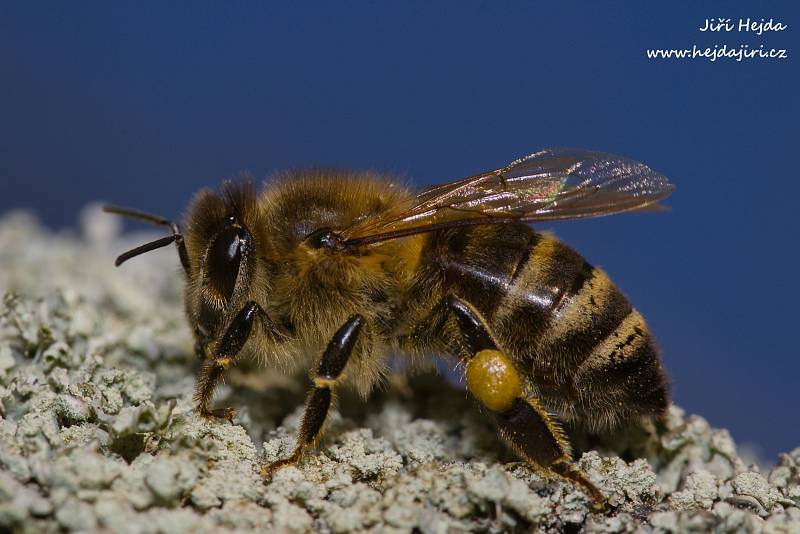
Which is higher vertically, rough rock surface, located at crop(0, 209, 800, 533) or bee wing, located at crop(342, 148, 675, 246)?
bee wing, located at crop(342, 148, 675, 246)

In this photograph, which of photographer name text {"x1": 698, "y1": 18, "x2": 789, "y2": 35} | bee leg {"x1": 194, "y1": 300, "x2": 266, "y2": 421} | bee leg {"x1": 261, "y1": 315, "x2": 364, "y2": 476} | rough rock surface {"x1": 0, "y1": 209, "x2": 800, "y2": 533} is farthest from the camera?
photographer name text {"x1": 698, "y1": 18, "x2": 789, "y2": 35}

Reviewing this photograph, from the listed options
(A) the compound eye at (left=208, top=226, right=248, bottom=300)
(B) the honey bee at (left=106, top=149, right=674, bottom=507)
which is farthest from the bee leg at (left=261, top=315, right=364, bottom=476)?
(A) the compound eye at (left=208, top=226, right=248, bottom=300)

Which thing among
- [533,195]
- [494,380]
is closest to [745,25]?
[533,195]

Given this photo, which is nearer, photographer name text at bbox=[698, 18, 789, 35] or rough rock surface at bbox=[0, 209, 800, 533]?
rough rock surface at bbox=[0, 209, 800, 533]

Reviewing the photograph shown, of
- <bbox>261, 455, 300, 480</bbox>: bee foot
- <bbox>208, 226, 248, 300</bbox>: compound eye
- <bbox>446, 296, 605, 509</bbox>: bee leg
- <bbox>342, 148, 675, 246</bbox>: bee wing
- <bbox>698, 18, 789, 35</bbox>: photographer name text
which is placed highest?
<bbox>698, 18, 789, 35</bbox>: photographer name text

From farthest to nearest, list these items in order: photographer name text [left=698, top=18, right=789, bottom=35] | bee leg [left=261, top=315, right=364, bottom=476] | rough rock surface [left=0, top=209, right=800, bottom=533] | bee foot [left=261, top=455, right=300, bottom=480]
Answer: photographer name text [left=698, top=18, right=789, bottom=35] → bee leg [left=261, top=315, right=364, bottom=476] → bee foot [left=261, top=455, right=300, bottom=480] → rough rock surface [left=0, top=209, right=800, bottom=533]

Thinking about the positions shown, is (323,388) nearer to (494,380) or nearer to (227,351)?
(227,351)

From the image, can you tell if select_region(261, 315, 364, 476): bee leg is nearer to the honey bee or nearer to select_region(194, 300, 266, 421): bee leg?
the honey bee

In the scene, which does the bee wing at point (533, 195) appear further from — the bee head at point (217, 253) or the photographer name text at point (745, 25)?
the photographer name text at point (745, 25)

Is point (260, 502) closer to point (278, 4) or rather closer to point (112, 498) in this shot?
point (112, 498)
